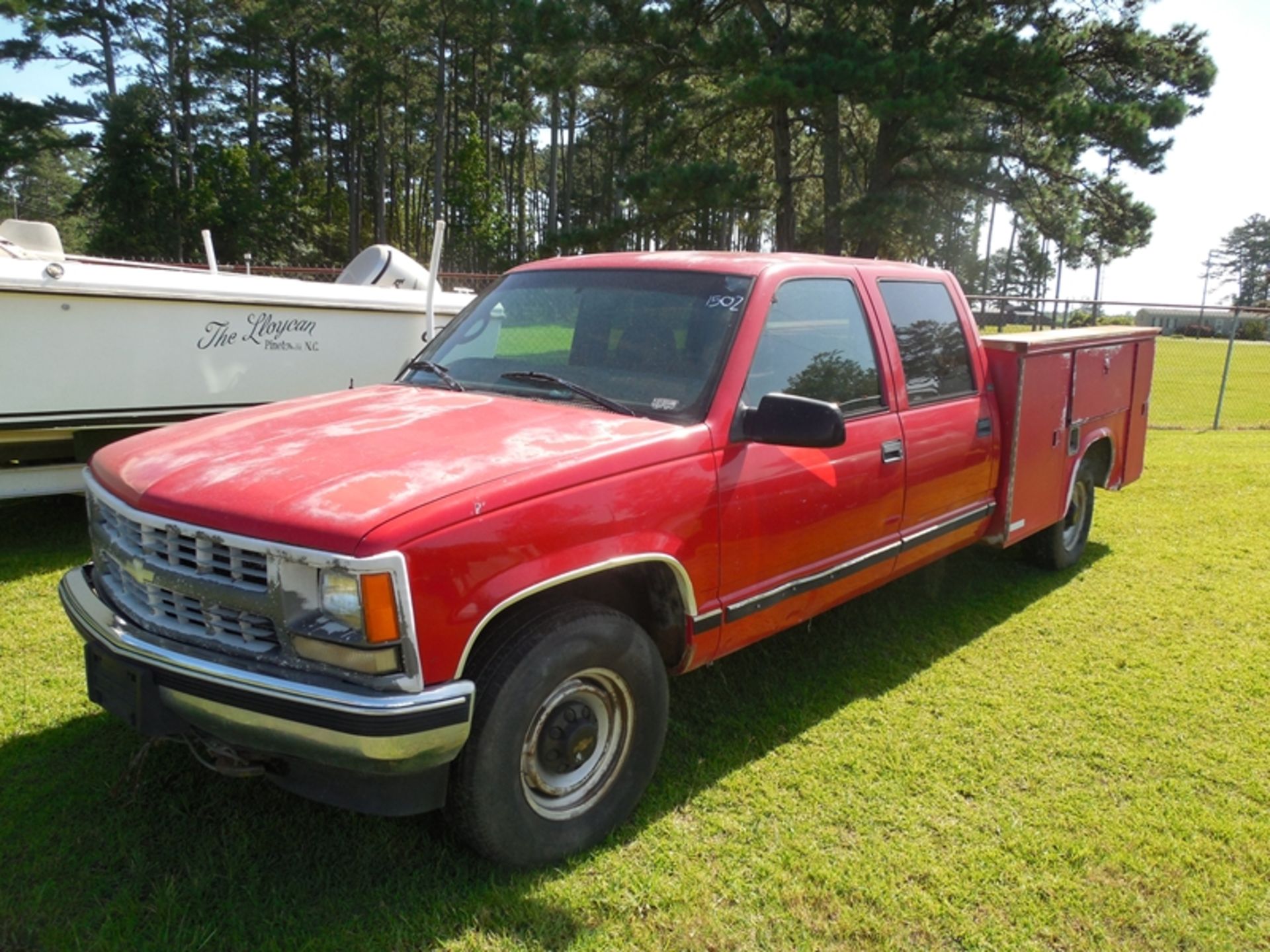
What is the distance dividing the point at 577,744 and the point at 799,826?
87 centimetres

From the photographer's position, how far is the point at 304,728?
2354 millimetres

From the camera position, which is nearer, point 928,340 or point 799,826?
point 799,826

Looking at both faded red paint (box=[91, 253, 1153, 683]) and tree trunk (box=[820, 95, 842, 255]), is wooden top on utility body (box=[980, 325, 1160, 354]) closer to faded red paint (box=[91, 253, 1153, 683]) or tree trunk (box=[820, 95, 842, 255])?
faded red paint (box=[91, 253, 1153, 683])

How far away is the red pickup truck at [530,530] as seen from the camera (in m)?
2.38

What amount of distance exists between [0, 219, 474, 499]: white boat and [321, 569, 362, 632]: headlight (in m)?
2.87

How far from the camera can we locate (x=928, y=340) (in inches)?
173

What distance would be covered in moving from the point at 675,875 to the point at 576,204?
2328 inches

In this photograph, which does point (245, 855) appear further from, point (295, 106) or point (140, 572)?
point (295, 106)

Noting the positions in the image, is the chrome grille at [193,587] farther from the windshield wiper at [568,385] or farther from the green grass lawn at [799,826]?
the windshield wiper at [568,385]

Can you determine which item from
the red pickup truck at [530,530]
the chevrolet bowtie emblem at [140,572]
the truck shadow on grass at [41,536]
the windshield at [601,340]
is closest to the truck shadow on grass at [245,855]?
the red pickup truck at [530,530]

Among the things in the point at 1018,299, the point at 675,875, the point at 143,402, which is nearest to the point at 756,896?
the point at 675,875

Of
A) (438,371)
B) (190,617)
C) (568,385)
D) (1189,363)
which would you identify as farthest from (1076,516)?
(1189,363)

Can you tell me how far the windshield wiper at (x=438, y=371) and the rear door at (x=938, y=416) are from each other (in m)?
1.89

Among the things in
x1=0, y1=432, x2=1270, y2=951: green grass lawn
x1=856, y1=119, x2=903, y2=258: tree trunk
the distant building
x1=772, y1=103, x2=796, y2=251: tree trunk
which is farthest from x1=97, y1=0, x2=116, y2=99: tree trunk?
the distant building
